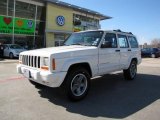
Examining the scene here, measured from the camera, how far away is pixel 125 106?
5.51 metres

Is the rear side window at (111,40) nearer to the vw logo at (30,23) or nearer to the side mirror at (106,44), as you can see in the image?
the side mirror at (106,44)

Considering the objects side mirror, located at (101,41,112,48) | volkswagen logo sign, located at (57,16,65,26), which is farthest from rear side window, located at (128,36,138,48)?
volkswagen logo sign, located at (57,16,65,26)

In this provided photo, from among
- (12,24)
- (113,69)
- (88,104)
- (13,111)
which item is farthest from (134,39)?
(12,24)

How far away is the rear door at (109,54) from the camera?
22.2 ft

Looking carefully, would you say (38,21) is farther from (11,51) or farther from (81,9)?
(11,51)

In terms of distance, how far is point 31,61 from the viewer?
6.04m

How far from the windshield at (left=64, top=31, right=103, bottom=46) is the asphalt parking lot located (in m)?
1.57

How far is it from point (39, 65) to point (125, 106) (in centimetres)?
243

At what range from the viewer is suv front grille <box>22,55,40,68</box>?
5.75 metres

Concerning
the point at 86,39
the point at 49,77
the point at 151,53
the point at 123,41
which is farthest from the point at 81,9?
the point at 49,77

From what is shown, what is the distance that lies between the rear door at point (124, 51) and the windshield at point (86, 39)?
50.9 inches

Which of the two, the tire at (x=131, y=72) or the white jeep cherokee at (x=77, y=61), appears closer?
the white jeep cherokee at (x=77, y=61)

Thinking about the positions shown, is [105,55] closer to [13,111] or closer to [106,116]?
[106,116]

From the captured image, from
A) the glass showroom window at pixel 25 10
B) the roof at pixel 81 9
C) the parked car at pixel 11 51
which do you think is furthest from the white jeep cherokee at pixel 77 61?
the roof at pixel 81 9
